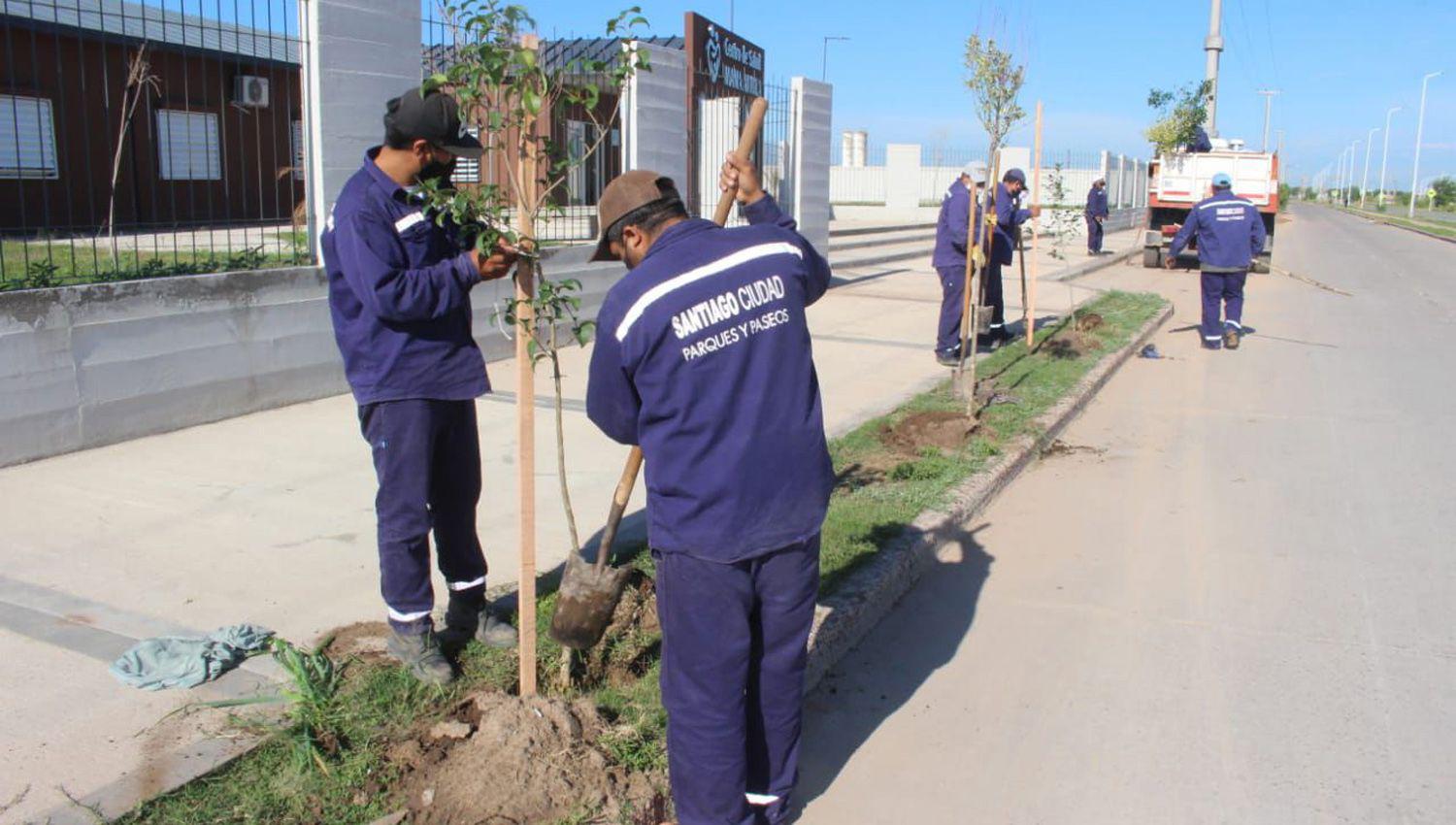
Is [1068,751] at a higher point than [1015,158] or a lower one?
lower

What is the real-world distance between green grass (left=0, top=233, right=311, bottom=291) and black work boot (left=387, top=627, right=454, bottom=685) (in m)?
3.95

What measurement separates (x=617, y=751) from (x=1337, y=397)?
844 centimetres

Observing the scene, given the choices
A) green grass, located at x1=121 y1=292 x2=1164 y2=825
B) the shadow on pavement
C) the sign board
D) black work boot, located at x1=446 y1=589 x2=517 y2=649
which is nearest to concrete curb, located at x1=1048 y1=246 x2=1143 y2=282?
the sign board

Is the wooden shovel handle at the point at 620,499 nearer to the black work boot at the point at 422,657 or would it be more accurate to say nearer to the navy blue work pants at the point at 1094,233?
the black work boot at the point at 422,657

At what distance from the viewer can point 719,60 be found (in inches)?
542

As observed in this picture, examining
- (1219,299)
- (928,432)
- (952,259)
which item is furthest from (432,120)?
(1219,299)

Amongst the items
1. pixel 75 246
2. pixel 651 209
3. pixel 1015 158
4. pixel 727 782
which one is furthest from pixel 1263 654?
pixel 1015 158

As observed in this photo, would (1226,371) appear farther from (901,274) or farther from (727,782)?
(727,782)

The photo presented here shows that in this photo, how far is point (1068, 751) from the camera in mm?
3768

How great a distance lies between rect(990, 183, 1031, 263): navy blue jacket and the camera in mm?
10680

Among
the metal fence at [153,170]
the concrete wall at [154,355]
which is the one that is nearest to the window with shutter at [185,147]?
the metal fence at [153,170]

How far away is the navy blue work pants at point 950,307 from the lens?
10.2 metres

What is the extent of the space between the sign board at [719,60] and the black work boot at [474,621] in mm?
9296

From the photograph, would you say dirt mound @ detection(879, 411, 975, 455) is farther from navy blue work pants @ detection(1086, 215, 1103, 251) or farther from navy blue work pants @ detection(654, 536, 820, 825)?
navy blue work pants @ detection(1086, 215, 1103, 251)
